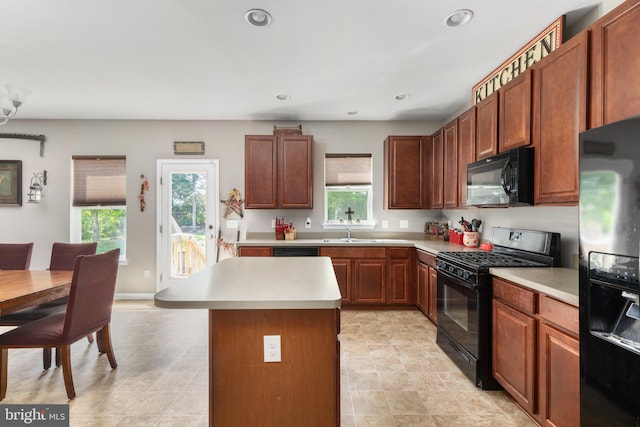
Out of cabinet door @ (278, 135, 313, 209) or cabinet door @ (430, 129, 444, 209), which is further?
cabinet door @ (278, 135, 313, 209)

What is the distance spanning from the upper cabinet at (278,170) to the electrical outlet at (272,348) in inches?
110

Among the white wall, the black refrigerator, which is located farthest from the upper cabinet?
the black refrigerator

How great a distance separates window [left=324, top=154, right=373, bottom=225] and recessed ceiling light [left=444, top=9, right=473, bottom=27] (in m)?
2.30

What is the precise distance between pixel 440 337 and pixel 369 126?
302 cm

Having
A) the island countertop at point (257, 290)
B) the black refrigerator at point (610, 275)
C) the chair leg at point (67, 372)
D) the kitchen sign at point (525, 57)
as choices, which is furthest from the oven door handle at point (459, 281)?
the chair leg at point (67, 372)

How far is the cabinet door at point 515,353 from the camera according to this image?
5.52ft

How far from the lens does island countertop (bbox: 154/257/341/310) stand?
1.14m

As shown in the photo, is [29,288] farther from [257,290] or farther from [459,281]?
[459,281]

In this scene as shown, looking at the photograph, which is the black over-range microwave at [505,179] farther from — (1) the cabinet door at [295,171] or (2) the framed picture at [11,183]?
(2) the framed picture at [11,183]

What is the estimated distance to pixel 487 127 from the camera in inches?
101

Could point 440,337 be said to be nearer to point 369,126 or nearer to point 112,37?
point 369,126

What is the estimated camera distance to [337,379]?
1.30 metres

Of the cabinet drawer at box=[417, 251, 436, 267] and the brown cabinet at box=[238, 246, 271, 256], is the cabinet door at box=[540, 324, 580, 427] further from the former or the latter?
the brown cabinet at box=[238, 246, 271, 256]

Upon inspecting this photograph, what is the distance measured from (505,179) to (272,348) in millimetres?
2076
